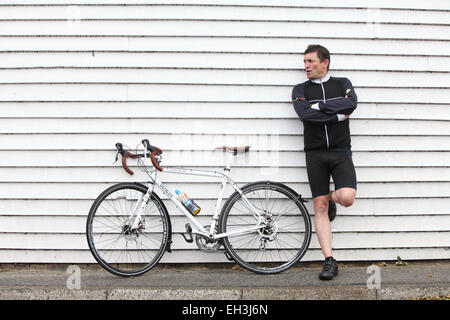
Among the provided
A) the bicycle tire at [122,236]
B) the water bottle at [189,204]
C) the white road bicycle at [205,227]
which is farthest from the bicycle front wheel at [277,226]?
the bicycle tire at [122,236]

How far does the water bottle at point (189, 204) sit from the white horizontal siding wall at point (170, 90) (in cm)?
30

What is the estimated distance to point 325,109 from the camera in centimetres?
423

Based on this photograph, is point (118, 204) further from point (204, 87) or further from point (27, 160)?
point (204, 87)

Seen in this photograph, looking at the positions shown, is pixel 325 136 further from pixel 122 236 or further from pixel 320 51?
pixel 122 236

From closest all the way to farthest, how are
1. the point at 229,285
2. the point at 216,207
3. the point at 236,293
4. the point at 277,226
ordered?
the point at 236,293
the point at 229,285
the point at 216,207
the point at 277,226

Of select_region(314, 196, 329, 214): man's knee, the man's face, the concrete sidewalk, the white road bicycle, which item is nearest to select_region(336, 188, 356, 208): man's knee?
select_region(314, 196, 329, 214): man's knee

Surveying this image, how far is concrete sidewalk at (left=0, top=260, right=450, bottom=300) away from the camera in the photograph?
3980mm

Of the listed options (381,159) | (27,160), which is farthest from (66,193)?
(381,159)

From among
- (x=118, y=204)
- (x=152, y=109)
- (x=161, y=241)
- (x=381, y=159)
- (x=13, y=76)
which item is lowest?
(x=161, y=241)

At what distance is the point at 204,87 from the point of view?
15.3 ft

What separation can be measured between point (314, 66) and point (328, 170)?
0.96 meters

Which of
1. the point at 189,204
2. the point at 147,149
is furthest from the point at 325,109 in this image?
the point at 147,149
